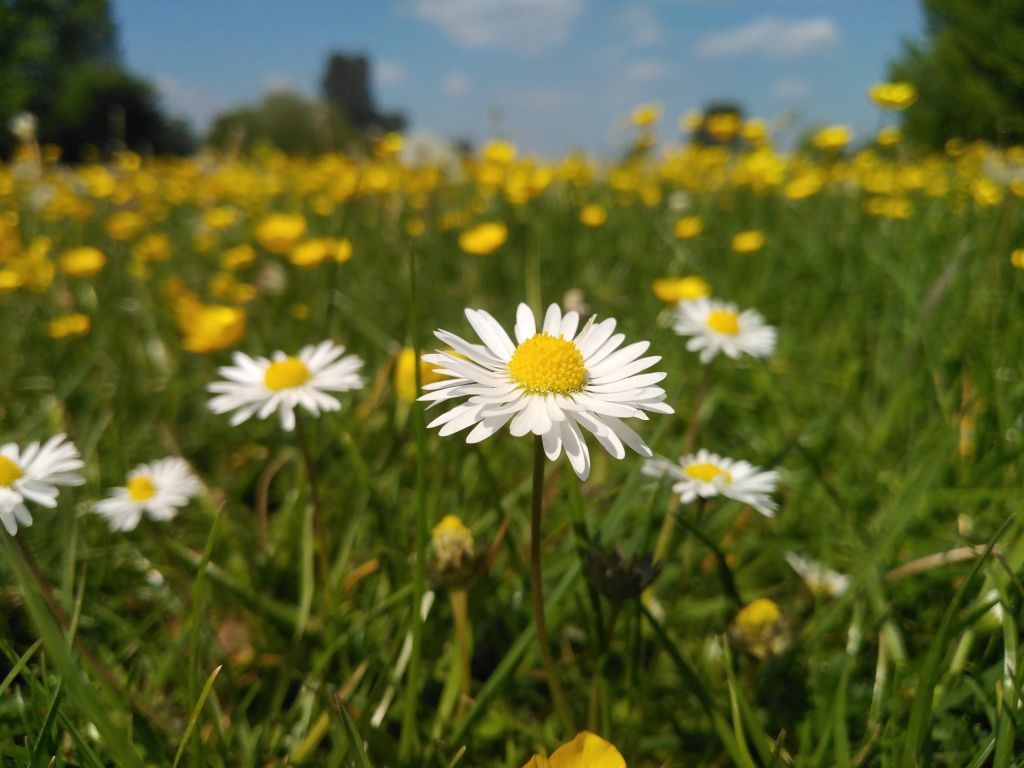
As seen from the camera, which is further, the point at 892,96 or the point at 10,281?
the point at 892,96

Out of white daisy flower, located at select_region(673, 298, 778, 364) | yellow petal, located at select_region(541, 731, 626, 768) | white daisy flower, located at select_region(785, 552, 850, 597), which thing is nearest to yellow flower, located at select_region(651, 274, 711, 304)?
white daisy flower, located at select_region(673, 298, 778, 364)

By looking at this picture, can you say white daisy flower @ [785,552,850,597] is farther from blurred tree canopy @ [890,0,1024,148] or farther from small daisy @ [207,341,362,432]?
blurred tree canopy @ [890,0,1024,148]

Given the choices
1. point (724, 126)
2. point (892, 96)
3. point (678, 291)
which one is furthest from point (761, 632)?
point (724, 126)

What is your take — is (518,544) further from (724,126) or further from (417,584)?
(724,126)

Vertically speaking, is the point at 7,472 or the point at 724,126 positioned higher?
the point at 724,126

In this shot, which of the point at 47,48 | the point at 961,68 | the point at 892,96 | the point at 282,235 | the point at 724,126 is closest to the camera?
the point at 47,48

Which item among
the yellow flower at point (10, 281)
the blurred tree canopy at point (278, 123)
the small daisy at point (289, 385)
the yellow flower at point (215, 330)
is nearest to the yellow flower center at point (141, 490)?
the small daisy at point (289, 385)

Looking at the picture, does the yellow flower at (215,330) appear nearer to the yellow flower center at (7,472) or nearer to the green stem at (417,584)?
the yellow flower center at (7,472)

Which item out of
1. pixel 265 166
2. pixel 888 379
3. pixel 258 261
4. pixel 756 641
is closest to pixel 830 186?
pixel 888 379
